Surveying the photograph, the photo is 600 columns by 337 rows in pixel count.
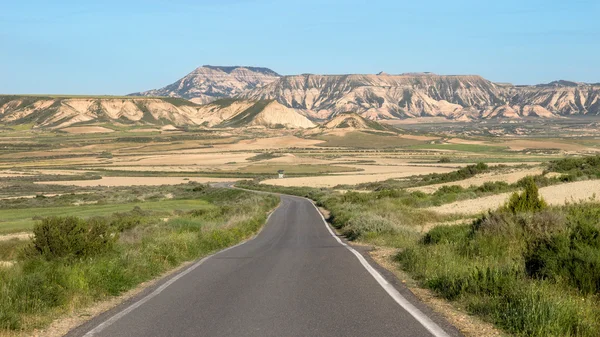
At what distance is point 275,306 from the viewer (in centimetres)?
1012

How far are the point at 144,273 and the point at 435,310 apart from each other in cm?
710

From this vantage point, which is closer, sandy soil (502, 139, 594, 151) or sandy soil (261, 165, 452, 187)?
sandy soil (261, 165, 452, 187)

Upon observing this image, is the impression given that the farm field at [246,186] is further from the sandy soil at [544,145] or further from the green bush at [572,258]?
the green bush at [572,258]

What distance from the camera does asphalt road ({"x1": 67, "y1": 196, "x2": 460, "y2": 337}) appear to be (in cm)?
859

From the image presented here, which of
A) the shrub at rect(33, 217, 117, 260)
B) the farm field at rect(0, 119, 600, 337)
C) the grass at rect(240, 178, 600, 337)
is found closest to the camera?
the grass at rect(240, 178, 600, 337)

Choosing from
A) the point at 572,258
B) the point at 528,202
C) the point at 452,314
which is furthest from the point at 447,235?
the point at 528,202

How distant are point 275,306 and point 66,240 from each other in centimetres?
735

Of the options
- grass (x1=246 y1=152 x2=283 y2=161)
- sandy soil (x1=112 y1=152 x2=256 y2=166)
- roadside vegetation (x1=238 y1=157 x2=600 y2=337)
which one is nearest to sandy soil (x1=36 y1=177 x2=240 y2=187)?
sandy soil (x1=112 y1=152 x2=256 y2=166)

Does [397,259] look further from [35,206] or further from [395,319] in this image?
[35,206]

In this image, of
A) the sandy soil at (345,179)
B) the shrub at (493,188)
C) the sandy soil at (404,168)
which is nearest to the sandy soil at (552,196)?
the shrub at (493,188)

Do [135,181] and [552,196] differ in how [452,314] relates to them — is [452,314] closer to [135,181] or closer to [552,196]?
[552,196]

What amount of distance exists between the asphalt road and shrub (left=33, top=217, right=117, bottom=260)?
242 centimetres

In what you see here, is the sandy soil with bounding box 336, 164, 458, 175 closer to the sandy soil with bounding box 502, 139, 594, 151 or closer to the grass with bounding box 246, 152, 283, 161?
the grass with bounding box 246, 152, 283, 161

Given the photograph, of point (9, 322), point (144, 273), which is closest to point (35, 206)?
point (144, 273)
